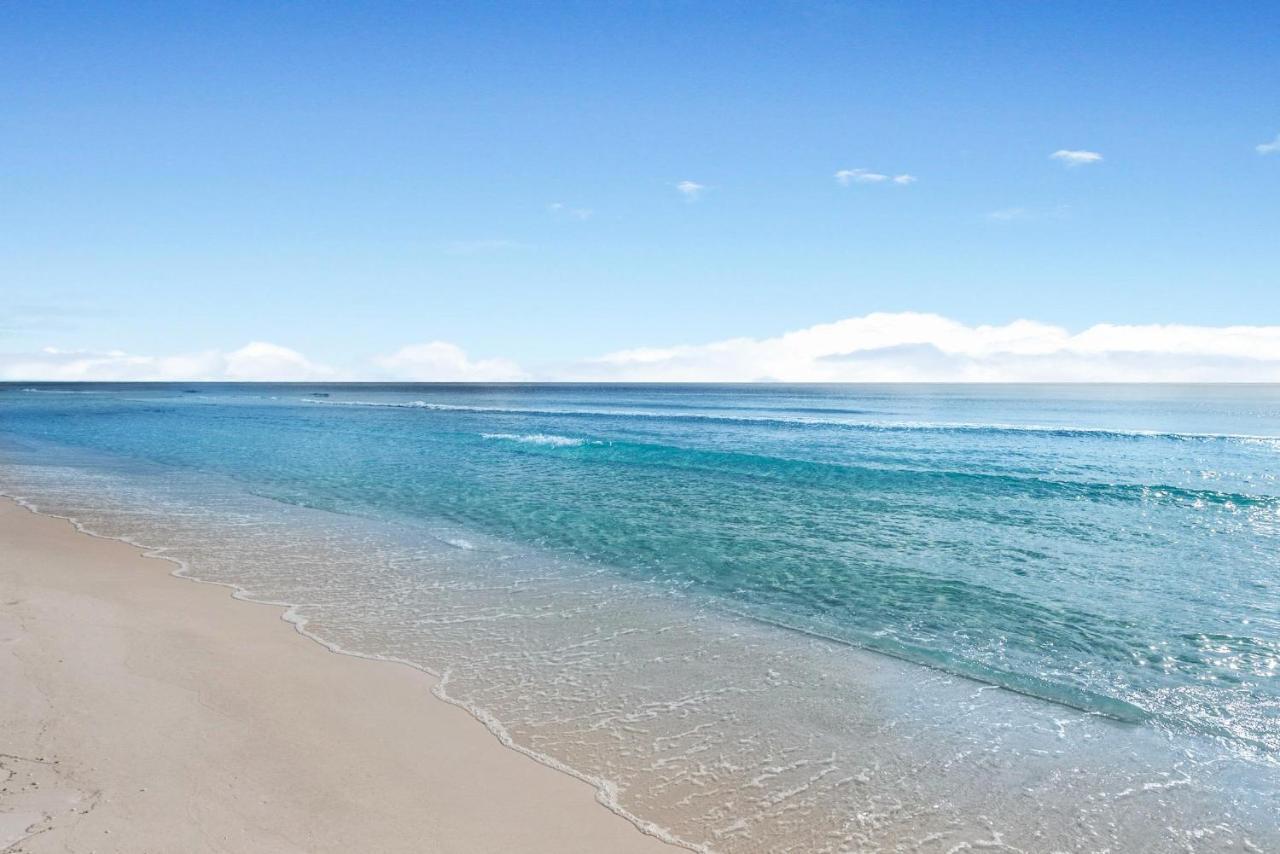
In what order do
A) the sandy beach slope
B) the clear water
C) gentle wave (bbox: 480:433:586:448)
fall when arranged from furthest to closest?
1. gentle wave (bbox: 480:433:586:448)
2. the clear water
3. the sandy beach slope

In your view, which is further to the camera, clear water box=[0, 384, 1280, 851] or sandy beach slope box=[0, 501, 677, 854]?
clear water box=[0, 384, 1280, 851]

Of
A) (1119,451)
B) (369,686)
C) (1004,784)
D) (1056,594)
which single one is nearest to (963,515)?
(1056,594)

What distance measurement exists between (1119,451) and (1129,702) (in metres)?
36.0

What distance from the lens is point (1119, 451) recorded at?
38.1 m

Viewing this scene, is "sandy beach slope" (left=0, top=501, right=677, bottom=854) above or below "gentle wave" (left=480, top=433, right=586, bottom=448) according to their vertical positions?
below

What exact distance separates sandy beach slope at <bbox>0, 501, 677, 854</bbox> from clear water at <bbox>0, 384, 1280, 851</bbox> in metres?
0.62

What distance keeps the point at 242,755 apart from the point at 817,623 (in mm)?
7903

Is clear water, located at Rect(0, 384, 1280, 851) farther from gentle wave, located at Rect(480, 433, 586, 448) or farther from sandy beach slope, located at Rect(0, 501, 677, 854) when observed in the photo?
gentle wave, located at Rect(480, 433, 586, 448)

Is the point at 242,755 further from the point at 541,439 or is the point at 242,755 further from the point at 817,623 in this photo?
the point at 541,439

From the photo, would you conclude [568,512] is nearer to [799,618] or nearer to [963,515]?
[799,618]

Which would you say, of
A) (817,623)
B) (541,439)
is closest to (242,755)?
(817,623)

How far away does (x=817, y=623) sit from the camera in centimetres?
1098

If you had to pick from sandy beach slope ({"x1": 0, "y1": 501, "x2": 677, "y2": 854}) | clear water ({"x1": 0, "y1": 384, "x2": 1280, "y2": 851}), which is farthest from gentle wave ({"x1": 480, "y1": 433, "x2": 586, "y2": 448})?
sandy beach slope ({"x1": 0, "y1": 501, "x2": 677, "y2": 854})

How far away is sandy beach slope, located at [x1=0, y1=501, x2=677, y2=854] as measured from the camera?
17.5 feet
